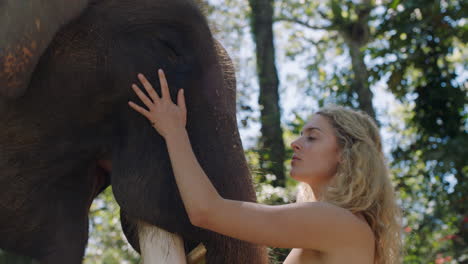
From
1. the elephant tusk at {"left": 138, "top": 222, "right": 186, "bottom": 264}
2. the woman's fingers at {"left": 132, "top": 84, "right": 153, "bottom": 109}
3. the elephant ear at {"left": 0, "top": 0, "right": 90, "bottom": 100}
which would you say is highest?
the elephant ear at {"left": 0, "top": 0, "right": 90, "bottom": 100}

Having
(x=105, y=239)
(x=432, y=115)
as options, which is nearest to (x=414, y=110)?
(x=432, y=115)

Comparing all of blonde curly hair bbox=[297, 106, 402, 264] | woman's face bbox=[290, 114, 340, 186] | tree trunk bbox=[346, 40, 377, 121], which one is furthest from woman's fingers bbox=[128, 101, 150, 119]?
tree trunk bbox=[346, 40, 377, 121]

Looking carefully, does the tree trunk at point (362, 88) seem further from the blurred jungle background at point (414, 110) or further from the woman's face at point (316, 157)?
the woman's face at point (316, 157)

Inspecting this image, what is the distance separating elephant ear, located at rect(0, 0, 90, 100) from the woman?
317 millimetres

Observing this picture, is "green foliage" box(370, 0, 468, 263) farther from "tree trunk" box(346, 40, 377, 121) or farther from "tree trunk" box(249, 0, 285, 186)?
"tree trunk" box(249, 0, 285, 186)

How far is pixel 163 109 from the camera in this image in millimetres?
2039

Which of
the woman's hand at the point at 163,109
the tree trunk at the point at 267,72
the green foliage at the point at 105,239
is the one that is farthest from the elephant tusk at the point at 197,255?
the green foliage at the point at 105,239

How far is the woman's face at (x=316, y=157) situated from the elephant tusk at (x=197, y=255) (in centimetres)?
53

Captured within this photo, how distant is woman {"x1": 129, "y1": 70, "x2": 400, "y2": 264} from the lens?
198 centimetres

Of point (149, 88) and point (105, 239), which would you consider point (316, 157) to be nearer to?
point (149, 88)

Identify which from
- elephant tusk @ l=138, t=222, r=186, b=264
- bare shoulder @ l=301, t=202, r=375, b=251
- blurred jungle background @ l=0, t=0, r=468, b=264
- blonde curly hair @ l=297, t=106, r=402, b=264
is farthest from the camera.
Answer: blurred jungle background @ l=0, t=0, r=468, b=264

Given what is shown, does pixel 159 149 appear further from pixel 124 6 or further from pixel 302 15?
pixel 302 15

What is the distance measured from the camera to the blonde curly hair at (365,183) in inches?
90.6

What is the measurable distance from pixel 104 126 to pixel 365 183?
934 millimetres
